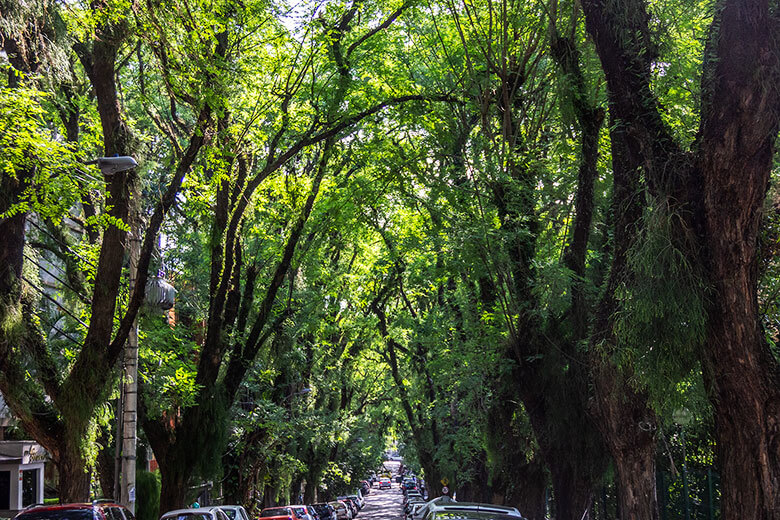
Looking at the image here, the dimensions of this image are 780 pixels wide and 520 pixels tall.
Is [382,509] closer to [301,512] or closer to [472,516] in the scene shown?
[301,512]

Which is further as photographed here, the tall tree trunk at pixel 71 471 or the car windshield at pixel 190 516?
the car windshield at pixel 190 516

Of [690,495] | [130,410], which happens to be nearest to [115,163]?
[130,410]

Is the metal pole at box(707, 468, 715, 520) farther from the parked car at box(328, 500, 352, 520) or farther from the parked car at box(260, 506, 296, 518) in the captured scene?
the parked car at box(328, 500, 352, 520)

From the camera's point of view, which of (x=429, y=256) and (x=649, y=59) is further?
(x=429, y=256)

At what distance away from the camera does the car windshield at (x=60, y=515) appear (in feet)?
40.6

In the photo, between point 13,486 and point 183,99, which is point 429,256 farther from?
point 13,486

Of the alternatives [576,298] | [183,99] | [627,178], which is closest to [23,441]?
[183,99]

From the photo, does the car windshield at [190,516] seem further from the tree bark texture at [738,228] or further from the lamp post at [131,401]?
the tree bark texture at [738,228]

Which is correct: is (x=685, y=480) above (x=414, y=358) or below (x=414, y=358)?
below

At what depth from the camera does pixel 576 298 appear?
13.0 meters

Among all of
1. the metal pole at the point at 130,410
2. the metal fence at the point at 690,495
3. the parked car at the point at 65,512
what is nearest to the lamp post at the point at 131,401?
the metal pole at the point at 130,410

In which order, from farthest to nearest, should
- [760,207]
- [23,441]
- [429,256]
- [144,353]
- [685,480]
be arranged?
[23,441]
[429,256]
[144,353]
[685,480]
[760,207]

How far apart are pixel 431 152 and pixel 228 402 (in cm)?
743

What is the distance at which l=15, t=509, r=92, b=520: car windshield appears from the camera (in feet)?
40.6
